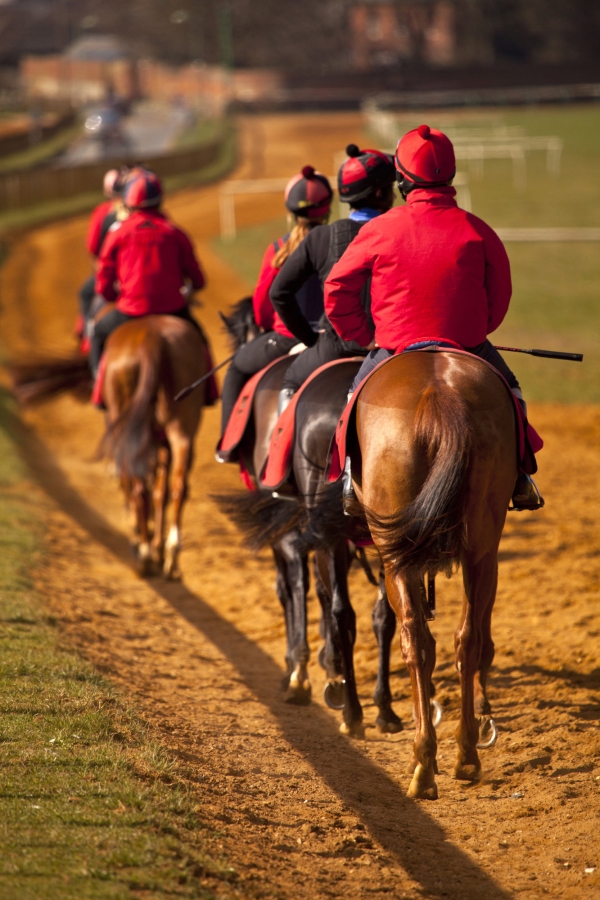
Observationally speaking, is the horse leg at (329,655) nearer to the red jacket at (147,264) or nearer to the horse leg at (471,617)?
the horse leg at (471,617)

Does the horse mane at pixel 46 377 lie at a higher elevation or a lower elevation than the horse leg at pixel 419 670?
lower

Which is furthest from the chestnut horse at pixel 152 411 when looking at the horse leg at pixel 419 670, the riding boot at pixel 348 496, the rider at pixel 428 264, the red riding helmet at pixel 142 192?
the horse leg at pixel 419 670

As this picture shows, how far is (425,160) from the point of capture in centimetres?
469

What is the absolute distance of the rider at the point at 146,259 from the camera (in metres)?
8.52

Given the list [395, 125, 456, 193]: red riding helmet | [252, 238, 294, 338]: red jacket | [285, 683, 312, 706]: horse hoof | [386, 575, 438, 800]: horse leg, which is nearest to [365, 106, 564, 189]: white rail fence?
[252, 238, 294, 338]: red jacket

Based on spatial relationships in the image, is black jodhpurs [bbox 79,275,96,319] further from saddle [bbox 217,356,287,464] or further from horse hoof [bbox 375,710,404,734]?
horse hoof [bbox 375,710,404,734]

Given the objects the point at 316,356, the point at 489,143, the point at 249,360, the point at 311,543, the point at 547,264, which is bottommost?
the point at 489,143

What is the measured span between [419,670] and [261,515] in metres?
1.77

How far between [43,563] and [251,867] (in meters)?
4.97

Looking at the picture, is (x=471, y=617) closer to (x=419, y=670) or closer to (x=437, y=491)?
(x=419, y=670)

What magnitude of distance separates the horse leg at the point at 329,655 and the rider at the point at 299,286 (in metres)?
1.24

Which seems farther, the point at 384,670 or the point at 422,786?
the point at 384,670

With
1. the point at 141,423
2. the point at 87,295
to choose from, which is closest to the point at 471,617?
the point at 141,423

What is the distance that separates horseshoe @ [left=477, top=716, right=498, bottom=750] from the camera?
509cm
